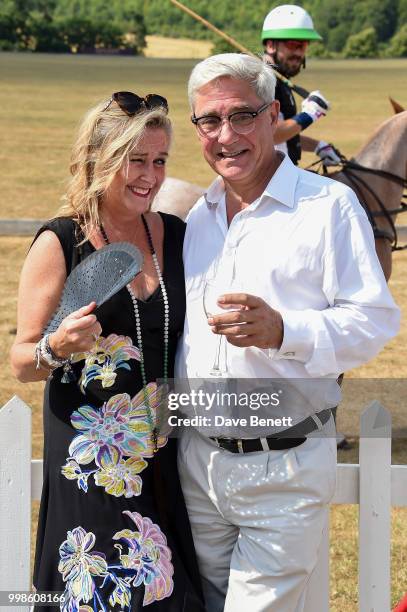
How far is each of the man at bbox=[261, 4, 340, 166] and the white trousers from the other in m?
4.18

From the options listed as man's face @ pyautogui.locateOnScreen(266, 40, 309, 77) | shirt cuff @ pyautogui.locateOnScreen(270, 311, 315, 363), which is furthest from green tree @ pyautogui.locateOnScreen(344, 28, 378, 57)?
shirt cuff @ pyautogui.locateOnScreen(270, 311, 315, 363)

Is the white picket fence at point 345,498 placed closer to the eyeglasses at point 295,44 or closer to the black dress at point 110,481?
the black dress at point 110,481

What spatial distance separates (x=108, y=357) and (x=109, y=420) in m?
0.17

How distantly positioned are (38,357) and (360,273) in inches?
32.6

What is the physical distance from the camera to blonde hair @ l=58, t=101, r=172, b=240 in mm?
2764

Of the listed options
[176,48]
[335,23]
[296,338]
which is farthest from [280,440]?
[335,23]

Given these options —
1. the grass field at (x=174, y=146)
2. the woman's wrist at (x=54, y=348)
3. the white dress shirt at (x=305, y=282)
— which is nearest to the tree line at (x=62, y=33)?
the grass field at (x=174, y=146)

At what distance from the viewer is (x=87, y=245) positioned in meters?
2.79

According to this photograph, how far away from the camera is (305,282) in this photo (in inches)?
106

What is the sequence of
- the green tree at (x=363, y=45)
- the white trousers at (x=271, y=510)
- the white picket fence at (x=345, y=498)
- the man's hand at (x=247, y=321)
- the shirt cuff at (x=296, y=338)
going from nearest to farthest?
the man's hand at (x=247, y=321), the shirt cuff at (x=296, y=338), the white trousers at (x=271, y=510), the white picket fence at (x=345, y=498), the green tree at (x=363, y=45)

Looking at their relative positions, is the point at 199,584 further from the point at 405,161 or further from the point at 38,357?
the point at 405,161

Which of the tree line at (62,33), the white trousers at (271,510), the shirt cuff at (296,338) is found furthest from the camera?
the tree line at (62,33)

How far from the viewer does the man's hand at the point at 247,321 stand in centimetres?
245

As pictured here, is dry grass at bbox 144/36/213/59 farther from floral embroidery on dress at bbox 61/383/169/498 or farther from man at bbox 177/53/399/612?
floral embroidery on dress at bbox 61/383/169/498
